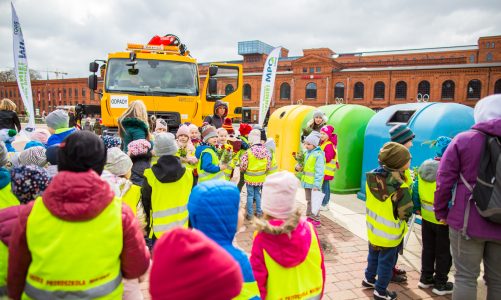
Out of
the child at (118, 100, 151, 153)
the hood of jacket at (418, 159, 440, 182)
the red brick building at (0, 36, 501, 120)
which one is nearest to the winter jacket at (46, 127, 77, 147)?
the child at (118, 100, 151, 153)

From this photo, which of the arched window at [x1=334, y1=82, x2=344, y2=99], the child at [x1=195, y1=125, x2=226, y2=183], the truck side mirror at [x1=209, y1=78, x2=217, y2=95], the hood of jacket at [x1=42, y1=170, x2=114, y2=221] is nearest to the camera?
the hood of jacket at [x1=42, y1=170, x2=114, y2=221]

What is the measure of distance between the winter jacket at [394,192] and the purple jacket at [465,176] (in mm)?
345

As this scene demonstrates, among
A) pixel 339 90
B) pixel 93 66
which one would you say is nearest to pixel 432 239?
pixel 93 66

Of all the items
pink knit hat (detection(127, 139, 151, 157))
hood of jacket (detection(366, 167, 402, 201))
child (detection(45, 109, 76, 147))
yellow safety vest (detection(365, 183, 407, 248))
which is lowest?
yellow safety vest (detection(365, 183, 407, 248))

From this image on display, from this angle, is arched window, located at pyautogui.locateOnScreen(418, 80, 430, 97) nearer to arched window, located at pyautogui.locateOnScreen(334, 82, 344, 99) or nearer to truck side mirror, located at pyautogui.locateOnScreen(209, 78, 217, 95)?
arched window, located at pyautogui.locateOnScreen(334, 82, 344, 99)

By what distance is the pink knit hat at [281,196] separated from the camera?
2.13 m

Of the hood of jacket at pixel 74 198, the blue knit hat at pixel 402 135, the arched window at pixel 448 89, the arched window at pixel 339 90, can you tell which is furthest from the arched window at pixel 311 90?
the hood of jacket at pixel 74 198

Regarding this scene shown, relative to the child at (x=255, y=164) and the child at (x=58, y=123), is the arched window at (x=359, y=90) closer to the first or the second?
the child at (x=255, y=164)

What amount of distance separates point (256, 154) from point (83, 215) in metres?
4.24

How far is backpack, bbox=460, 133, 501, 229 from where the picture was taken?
256cm

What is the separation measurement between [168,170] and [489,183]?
2830mm

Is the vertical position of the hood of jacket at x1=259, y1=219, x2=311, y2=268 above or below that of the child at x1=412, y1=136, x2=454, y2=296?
above

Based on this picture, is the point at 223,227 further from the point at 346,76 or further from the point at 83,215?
the point at 346,76

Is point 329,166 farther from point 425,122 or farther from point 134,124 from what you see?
point 134,124
